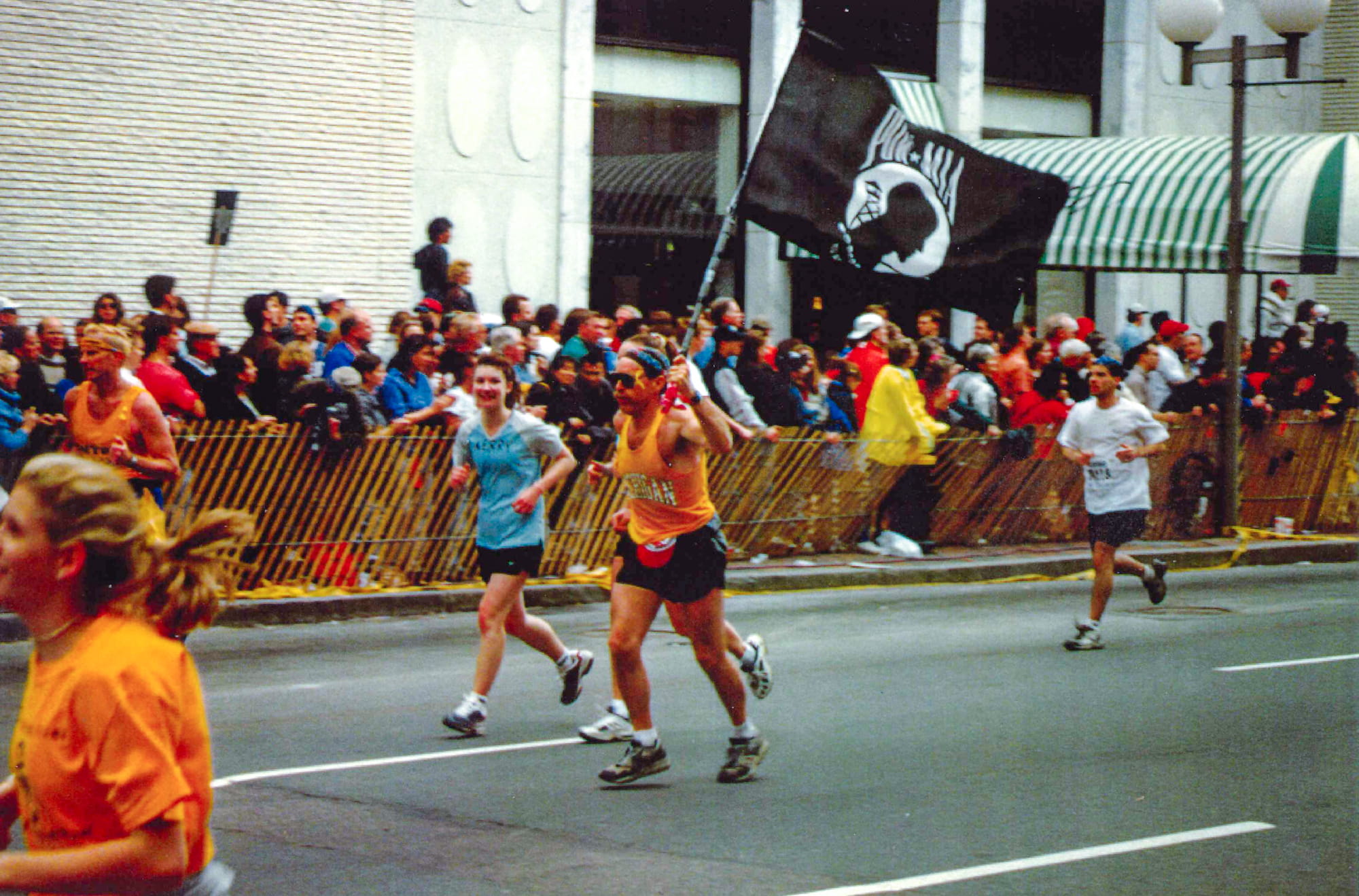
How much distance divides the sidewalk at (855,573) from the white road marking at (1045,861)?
681 cm

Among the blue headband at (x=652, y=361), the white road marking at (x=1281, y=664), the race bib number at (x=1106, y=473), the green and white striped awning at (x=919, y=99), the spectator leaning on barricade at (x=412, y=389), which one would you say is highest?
the green and white striped awning at (x=919, y=99)

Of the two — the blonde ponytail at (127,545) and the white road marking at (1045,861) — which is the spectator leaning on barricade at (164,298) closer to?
the white road marking at (1045,861)

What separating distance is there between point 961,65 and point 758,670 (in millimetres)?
16868

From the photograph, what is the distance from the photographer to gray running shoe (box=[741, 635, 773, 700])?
8.16 metres

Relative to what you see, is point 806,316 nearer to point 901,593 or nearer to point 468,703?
point 901,593

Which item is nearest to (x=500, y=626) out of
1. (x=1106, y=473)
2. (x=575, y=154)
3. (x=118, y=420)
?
(x=118, y=420)

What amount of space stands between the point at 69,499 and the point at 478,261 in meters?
16.0

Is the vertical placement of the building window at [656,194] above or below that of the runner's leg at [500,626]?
above

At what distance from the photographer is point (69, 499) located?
275 cm

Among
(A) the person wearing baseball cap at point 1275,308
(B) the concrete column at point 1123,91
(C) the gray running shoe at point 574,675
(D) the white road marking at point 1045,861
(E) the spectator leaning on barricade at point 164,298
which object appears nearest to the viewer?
(D) the white road marking at point 1045,861

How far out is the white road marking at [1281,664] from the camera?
10414 millimetres

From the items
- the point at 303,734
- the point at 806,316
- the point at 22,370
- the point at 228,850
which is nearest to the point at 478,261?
the point at 806,316

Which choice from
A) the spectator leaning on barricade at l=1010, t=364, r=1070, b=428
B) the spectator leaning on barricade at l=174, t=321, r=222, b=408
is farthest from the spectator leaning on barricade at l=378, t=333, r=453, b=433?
the spectator leaning on barricade at l=1010, t=364, r=1070, b=428

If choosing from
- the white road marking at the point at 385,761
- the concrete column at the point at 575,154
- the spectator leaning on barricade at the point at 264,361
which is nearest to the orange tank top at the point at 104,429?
the white road marking at the point at 385,761
